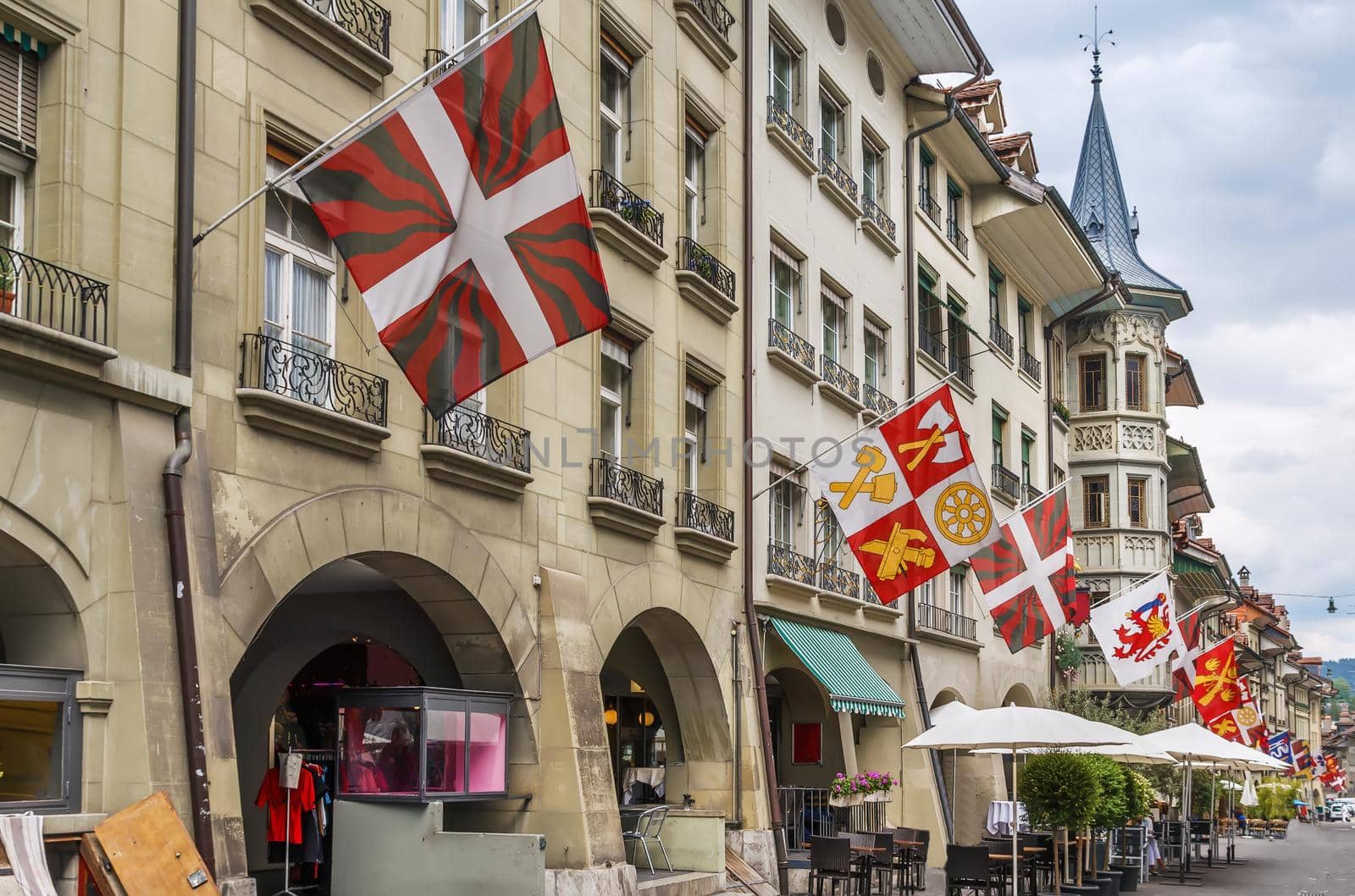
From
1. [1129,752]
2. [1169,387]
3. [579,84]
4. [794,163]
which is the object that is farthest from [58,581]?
[1169,387]

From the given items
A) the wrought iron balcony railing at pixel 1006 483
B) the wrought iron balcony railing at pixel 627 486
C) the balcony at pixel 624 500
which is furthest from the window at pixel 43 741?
the wrought iron balcony railing at pixel 1006 483

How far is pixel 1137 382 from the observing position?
46938mm

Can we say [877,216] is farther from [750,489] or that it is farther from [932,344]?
[750,489]

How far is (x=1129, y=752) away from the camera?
1065 inches

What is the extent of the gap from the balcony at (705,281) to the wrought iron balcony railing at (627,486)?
2.71 m

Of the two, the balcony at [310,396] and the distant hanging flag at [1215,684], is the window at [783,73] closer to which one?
the balcony at [310,396]

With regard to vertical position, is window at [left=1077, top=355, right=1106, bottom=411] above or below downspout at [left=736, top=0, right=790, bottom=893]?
above

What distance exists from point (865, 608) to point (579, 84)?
458 inches

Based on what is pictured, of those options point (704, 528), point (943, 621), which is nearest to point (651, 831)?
point (704, 528)

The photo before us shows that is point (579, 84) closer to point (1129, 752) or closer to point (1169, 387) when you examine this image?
point (1129, 752)

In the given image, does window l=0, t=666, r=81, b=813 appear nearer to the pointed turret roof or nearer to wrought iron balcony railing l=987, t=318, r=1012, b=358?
wrought iron balcony railing l=987, t=318, r=1012, b=358

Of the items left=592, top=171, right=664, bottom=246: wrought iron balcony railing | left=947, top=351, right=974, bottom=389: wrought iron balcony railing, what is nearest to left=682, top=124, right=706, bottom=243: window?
left=592, top=171, right=664, bottom=246: wrought iron balcony railing

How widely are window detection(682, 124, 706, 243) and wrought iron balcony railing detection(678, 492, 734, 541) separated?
12.2 feet

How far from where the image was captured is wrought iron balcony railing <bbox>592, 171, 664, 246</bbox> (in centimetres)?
1894
